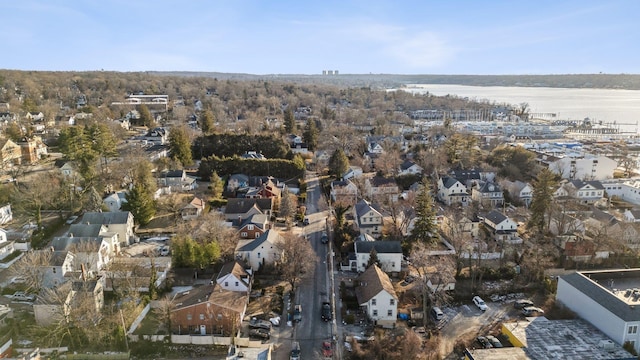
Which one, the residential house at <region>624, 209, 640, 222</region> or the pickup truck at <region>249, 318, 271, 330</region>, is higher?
the residential house at <region>624, 209, 640, 222</region>

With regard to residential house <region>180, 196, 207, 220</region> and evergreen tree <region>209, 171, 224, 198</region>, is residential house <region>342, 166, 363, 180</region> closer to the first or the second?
evergreen tree <region>209, 171, 224, 198</region>

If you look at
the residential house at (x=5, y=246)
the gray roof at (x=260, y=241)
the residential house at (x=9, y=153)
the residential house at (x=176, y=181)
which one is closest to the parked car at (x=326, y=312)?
the gray roof at (x=260, y=241)

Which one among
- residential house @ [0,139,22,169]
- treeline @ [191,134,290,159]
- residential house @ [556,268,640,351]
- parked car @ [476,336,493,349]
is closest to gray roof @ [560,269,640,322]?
residential house @ [556,268,640,351]

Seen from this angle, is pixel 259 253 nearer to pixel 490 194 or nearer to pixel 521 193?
pixel 490 194

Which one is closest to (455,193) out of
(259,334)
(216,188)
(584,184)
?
(584,184)

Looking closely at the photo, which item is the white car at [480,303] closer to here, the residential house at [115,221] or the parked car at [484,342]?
the parked car at [484,342]

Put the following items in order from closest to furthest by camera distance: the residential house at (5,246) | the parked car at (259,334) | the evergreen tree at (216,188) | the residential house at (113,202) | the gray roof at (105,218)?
the parked car at (259,334) → the residential house at (5,246) → the gray roof at (105,218) → the residential house at (113,202) → the evergreen tree at (216,188)

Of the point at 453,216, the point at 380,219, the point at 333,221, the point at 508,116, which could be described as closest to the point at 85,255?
the point at 333,221
